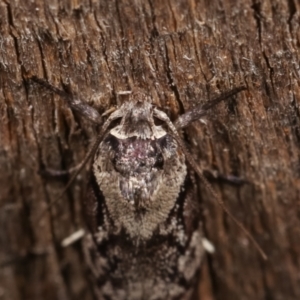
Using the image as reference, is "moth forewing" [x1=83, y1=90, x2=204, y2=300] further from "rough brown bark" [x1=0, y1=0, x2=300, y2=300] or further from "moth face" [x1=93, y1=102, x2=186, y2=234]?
"rough brown bark" [x1=0, y1=0, x2=300, y2=300]

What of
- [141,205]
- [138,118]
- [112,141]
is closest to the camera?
[138,118]

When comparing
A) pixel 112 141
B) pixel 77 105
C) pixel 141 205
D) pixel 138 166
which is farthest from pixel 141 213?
pixel 77 105

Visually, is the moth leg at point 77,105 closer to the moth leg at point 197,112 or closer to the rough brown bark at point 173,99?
the rough brown bark at point 173,99

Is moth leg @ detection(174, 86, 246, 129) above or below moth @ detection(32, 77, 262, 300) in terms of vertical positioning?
above

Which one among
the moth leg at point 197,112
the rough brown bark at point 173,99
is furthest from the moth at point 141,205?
the rough brown bark at point 173,99

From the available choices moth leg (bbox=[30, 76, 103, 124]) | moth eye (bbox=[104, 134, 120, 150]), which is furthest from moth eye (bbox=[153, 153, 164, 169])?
moth leg (bbox=[30, 76, 103, 124])

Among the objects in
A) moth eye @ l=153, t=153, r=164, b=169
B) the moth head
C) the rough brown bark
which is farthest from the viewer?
moth eye @ l=153, t=153, r=164, b=169

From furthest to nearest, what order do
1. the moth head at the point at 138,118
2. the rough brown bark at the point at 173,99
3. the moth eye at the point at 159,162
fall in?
the moth eye at the point at 159,162 → the moth head at the point at 138,118 → the rough brown bark at the point at 173,99

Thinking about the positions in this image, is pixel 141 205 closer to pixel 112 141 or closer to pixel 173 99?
pixel 112 141
